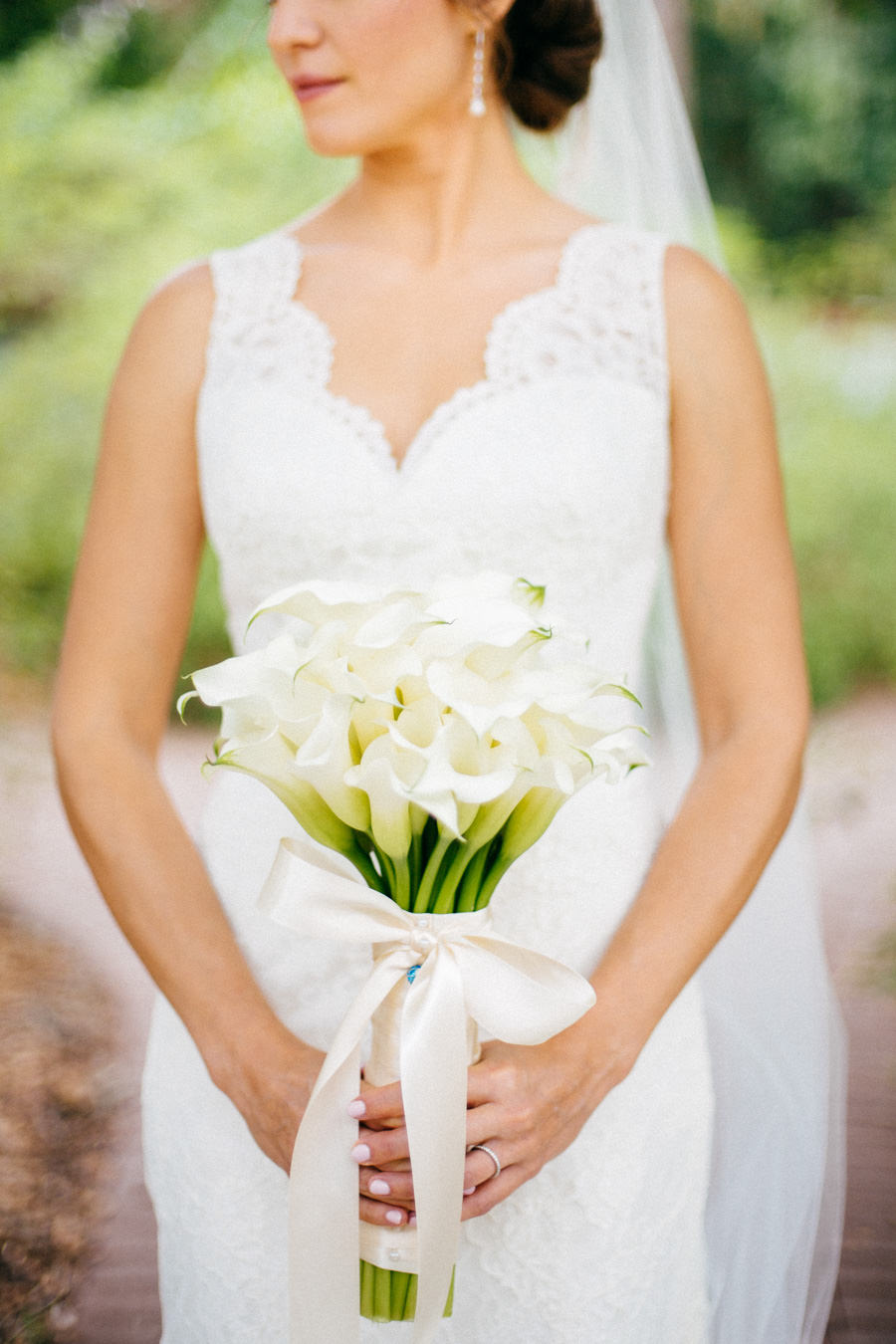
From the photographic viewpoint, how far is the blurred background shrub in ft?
22.6

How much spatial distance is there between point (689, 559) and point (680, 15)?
5.91m

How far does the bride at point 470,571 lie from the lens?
5.12 feet

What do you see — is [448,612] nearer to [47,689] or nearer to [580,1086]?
[580,1086]

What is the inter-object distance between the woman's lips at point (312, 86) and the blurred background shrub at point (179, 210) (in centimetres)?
537

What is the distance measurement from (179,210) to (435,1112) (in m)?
6.64

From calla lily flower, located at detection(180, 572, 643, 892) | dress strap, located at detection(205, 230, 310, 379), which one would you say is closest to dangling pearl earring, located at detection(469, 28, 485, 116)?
dress strap, located at detection(205, 230, 310, 379)

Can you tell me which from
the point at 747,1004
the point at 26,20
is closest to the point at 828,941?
the point at 747,1004

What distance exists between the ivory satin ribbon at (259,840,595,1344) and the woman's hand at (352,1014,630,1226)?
0.10 feet

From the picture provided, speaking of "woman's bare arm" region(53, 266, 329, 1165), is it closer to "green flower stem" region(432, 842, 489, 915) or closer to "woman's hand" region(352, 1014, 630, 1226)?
"woman's hand" region(352, 1014, 630, 1226)

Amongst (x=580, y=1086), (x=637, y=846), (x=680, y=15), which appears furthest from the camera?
(x=680, y=15)

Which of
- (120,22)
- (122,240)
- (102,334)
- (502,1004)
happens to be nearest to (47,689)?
(102,334)

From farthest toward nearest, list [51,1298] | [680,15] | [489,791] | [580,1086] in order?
[680,15] → [51,1298] → [580,1086] → [489,791]

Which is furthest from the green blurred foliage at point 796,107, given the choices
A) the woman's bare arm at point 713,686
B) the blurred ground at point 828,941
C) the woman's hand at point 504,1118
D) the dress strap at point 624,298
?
the woman's hand at point 504,1118

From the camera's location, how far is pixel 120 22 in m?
6.95
